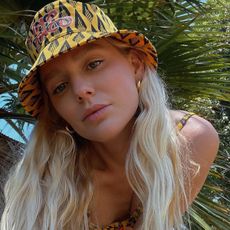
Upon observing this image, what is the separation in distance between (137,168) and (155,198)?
0.11 m

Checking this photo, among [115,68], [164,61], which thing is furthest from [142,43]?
[164,61]

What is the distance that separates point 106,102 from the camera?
4.96ft

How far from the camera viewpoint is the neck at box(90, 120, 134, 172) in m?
1.70

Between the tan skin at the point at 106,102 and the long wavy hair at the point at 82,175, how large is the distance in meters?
0.05

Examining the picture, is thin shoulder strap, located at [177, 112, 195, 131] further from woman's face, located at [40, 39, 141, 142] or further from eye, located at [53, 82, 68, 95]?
eye, located at [53, 82, 68, 95]

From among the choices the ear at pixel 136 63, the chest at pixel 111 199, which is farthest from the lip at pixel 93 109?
the chest at pixel 111 199

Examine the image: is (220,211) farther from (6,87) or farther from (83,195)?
(6,87)

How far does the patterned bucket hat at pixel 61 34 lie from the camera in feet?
4.99

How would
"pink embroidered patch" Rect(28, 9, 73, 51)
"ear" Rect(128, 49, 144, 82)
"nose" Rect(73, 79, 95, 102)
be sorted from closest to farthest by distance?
"nose" Rect(73, 79, 95, 102) → "pink embroidered patch" Rect(28, 9, 73, 51) → "ear" Rect(128, 49, 144, 82)

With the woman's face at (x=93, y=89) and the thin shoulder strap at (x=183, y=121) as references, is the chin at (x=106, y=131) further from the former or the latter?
the thin shoulder strap at (x=183, y=121)

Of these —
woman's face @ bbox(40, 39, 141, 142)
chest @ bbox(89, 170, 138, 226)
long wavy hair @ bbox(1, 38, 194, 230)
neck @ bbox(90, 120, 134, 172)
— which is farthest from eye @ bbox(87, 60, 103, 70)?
chest @ bbox(89, 170, 138, 226)

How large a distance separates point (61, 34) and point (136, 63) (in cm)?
27

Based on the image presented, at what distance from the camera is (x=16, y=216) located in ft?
5.26

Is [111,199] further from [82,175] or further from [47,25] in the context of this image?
[47,25]
